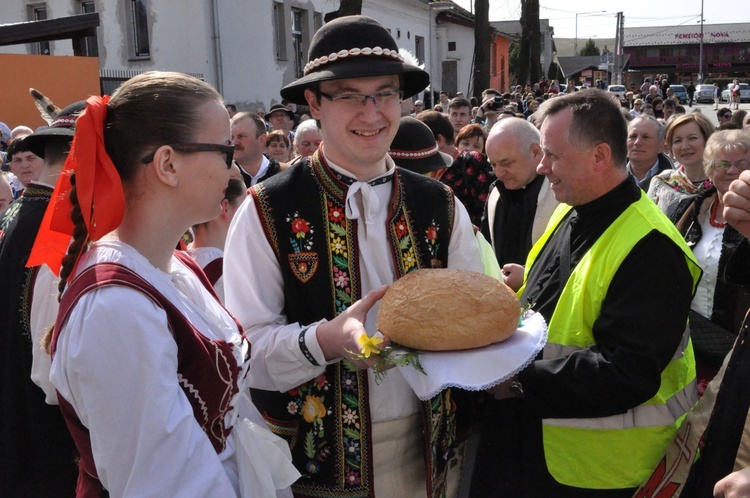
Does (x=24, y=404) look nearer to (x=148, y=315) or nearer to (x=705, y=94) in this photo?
(x=148, y=315)

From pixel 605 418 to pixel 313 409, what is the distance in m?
1.16

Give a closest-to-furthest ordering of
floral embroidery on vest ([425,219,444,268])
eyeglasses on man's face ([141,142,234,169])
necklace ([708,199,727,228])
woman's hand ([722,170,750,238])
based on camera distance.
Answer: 1. eyeglasses on man's face ([141,142,234,169])
2. woman's hand ([722,170,750,238])
3. floral embroidery on vest ([425,219,444,268])
4. necklace ([708,199,727,228])

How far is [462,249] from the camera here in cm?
233

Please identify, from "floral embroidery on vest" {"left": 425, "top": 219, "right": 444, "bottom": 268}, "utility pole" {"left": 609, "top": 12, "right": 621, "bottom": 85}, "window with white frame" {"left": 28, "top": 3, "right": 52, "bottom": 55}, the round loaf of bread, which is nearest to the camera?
the round loaf of bread

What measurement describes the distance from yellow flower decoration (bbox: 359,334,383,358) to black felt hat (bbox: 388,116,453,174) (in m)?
2.14

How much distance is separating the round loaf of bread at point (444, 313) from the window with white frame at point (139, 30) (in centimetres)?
1747

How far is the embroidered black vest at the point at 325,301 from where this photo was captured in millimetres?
2121

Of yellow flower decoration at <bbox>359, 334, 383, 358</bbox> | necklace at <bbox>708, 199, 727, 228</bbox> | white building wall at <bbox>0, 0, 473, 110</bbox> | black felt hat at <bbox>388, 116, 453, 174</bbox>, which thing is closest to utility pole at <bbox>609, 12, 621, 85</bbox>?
white building wall at <bbox>0, 0, 473, 110</bbox>

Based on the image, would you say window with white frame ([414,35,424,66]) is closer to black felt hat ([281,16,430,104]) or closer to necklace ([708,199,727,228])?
necklace ([708,199,727,228])

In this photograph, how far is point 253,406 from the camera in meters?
2.17

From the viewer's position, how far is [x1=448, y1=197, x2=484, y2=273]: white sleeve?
2.32m

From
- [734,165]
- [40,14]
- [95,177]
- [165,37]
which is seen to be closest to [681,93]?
[165,37]

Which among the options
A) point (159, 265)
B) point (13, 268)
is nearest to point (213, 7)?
point (13, 268)

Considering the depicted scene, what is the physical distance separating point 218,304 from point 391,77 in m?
0.95
